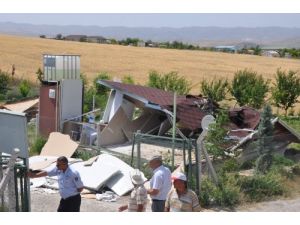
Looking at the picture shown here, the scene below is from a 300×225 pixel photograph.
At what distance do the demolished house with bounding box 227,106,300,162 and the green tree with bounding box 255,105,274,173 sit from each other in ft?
0.90

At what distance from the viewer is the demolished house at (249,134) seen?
13508 mm

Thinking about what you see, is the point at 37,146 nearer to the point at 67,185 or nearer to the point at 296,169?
the point at 296,169

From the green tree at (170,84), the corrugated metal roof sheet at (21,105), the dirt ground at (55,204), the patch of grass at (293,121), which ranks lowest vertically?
the patch of grass at (293,121)

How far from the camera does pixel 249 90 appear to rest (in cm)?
2452

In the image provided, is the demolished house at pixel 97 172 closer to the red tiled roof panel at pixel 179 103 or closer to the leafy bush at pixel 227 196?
the leafy bush at pixel 227 196

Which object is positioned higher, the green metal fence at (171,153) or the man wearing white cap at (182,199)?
the man wearing white cap at (182,199)

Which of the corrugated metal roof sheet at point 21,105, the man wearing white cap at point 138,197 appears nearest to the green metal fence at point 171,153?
the man wearing white cap at point 138,197

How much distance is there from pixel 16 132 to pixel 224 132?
6436 millimetres

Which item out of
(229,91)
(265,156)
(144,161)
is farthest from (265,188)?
(229,91)

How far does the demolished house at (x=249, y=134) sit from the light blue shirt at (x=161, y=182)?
5.42 meters

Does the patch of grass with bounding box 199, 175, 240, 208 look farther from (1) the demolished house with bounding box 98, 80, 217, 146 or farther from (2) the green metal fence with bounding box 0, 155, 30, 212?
(2) the green metal fence with bounding box 0, 155, 30, 212

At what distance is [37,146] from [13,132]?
752 cm

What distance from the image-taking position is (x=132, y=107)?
53.7 feet

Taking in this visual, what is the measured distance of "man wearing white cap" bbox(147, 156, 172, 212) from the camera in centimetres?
795
